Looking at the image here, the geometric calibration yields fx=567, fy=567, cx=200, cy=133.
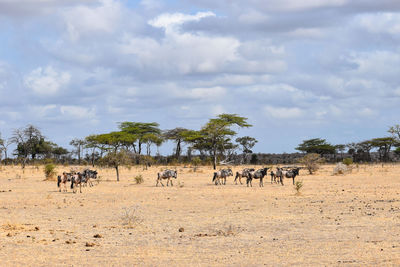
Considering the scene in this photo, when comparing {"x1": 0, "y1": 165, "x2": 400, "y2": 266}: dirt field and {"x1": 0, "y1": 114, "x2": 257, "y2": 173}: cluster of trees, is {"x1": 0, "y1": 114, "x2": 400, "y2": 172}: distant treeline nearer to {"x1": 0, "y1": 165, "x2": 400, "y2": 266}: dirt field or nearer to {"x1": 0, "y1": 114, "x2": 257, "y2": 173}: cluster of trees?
{"x1": 0, "y1": 114, "x2": 257, "y2": 173}: cluster of trees

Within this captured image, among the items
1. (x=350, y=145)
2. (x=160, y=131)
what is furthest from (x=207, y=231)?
(x=350, y=145)

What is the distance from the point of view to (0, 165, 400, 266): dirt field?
9758 mm

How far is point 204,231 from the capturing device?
13.0m

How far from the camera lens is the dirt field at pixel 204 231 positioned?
9758 mm

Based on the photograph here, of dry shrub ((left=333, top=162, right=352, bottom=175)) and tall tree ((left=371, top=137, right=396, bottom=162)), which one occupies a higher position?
tall tree ((left=371, top=137, right=396, bottom=162))

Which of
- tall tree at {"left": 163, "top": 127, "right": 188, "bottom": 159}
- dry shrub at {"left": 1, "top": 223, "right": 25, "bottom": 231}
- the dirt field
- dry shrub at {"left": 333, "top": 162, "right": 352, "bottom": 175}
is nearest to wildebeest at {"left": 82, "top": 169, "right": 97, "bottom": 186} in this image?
the dirt field

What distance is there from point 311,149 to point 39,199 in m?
62.4

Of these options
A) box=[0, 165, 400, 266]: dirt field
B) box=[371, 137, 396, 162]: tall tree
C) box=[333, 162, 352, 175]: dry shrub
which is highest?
box=[371, 137, 396, 162]: tall tree

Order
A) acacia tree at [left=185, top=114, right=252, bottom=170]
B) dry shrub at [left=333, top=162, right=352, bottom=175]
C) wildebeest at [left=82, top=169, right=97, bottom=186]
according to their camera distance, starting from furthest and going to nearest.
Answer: acacia tree at [left=185, top=114, right=252, bottom=170], dry shrub at [left=333, top=162, right=352, bottom=175], wildebeest at [left=82, top=169, right=97, bottom=186]

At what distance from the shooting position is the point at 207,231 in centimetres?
1296

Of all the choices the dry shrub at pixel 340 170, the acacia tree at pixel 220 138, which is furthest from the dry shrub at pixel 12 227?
the acacia tree at pixel 220 138

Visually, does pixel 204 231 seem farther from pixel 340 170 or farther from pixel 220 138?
pixel 220 138

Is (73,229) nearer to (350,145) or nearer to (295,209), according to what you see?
(295,209)

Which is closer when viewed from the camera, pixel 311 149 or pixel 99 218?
pixel 99 218
